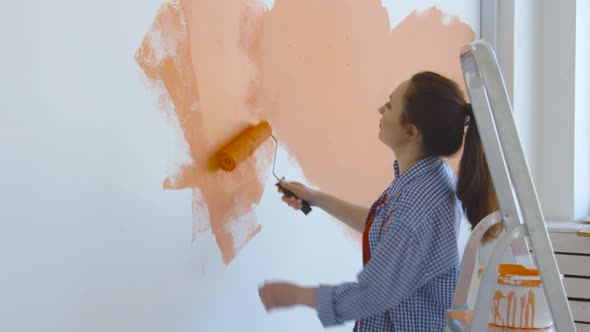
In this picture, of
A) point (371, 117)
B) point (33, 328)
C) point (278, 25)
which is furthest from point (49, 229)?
point (371, 117)

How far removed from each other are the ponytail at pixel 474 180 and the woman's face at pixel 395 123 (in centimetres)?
11

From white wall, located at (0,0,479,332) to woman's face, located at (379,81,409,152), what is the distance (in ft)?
1.25

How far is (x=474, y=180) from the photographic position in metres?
1.18

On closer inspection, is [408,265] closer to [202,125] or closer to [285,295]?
[285,295]

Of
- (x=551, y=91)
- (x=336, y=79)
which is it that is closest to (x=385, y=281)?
(x=336, y=79)

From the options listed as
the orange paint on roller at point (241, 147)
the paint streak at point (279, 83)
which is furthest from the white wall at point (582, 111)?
the orange paint on roller at point (241, 147)

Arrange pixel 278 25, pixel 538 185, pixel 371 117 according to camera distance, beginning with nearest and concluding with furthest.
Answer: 1. pixel 278 25
2. pixel 371 117
3. pixel 538 185

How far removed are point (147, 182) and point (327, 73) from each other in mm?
637

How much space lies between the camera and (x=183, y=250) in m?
1.17

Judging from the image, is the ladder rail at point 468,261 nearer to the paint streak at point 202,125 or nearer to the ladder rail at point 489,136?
the ladder rail at point 489,136

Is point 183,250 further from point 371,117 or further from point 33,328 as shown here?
point 371,117

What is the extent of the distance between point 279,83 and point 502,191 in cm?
58

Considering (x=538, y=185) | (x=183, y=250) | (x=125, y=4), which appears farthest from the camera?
(x=538, y=185)

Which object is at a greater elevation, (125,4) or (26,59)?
(125,4)
